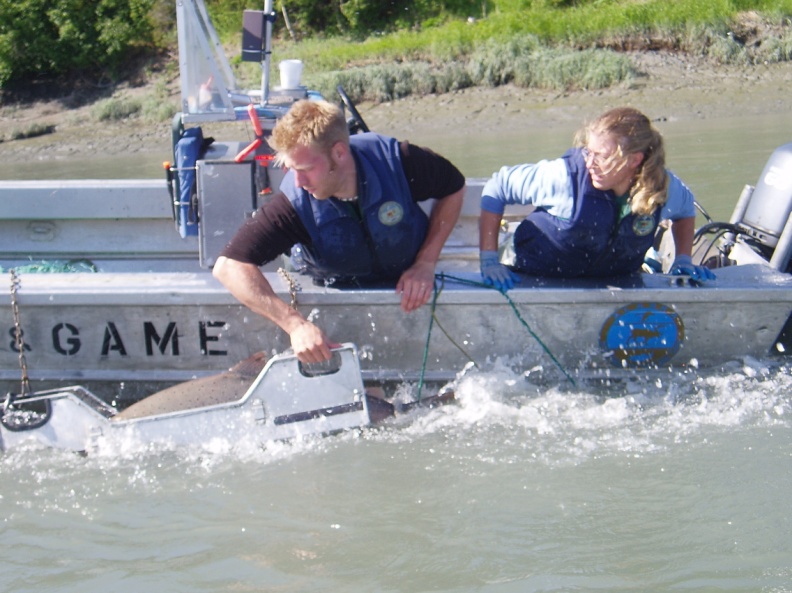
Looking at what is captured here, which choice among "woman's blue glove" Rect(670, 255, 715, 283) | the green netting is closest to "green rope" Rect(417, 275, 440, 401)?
"woman's blue glove" Rect(670, 255, 715, 283)

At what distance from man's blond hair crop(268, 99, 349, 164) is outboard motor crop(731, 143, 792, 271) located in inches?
93.2

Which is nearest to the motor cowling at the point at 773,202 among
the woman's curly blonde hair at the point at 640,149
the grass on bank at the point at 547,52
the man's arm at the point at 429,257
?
the woman's curly blonde hair at the point at 640,149

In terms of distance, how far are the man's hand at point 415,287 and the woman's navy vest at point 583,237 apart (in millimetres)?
→ 503

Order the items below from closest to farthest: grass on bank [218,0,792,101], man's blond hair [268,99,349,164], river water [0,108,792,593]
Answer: river water [0,108,792,593] < man's blond hair [268,99,349,164] < grass on bank [218,0,792,101]

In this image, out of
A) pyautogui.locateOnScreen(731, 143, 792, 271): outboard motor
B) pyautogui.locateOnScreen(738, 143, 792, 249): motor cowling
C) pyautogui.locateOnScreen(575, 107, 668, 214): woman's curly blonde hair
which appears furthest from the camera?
pyautogui.locateOnScreen(738, 143, 792, 249): motor cowling

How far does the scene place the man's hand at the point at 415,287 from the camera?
14.0 ft

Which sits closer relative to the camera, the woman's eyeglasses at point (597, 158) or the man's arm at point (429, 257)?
the woman's eyeglasses at point (597, 158)

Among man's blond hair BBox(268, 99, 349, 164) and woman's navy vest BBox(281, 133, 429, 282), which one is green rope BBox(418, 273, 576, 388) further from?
man's blond hair BBox(268, 99, 349, 164)

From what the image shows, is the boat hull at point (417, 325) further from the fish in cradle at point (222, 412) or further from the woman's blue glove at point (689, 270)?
the fish in cradle at point (222, 412)

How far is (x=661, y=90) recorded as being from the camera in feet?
55.9

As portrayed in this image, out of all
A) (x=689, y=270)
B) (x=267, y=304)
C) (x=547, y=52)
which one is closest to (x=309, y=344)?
(x=267, y=304)

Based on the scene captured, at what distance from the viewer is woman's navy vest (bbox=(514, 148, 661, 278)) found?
14.0ft

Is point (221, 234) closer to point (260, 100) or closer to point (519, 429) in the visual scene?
point (260, 100)

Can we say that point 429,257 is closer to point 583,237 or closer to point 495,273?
point 495,273
